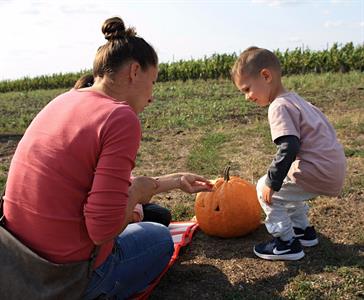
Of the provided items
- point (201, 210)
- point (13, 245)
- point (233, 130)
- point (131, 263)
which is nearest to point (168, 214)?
point (201, 210)

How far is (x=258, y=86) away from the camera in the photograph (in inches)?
138

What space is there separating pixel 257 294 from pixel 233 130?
5.33 meters

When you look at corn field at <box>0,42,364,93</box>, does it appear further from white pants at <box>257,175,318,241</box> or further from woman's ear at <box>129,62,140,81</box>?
woman's ear at <box>129,62,140,81</box>

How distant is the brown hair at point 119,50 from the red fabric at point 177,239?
1407 millimetres

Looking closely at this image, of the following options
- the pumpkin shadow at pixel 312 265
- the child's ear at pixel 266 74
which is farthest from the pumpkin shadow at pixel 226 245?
the child's ear at pixel 266 74

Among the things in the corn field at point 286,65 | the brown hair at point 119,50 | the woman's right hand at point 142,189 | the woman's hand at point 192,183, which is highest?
the brown hair at point 119,50

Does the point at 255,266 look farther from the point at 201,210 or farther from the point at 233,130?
the point at 233,130

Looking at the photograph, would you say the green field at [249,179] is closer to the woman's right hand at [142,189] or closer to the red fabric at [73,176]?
the woman's right hand at [142,189]

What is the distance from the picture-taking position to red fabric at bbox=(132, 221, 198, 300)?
10.4 ft

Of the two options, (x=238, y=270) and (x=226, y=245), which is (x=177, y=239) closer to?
(x=226, y=245)

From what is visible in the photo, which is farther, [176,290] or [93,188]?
[176,290]

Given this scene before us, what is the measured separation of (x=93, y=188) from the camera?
2.32 m

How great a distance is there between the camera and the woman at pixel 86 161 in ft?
7.61

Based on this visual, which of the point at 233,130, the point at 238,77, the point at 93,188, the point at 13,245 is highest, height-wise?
the point at 238,77
